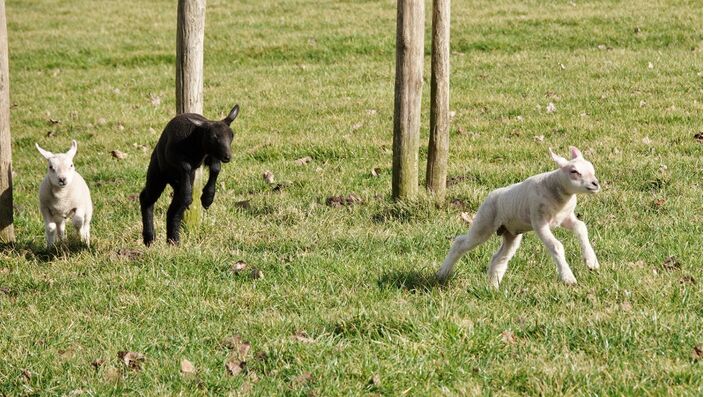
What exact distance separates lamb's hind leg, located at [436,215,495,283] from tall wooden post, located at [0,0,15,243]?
456 centimetres

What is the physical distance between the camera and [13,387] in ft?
18.4

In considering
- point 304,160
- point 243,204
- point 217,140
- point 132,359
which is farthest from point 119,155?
point 132,359

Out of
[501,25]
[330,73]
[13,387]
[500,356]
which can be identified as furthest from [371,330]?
[501,25]

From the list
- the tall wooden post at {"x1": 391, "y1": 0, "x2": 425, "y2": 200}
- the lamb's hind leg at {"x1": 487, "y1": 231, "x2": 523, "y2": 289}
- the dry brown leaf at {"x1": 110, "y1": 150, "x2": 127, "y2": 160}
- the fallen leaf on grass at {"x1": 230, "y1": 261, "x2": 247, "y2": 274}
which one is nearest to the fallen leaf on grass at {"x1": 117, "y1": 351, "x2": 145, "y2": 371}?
the fallen leaf on grass at {"x1": 230, "y1": 261, "x2": 247, "y2": 274}

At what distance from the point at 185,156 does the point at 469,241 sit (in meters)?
2.52

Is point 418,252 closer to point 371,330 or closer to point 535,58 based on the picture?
point 371,330

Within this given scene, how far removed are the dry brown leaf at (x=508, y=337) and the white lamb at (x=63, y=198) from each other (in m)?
4.65

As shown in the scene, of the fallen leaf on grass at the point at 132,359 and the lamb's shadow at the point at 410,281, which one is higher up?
the lamb's shadow at the point at 410,281

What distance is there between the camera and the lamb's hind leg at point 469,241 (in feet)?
21.2

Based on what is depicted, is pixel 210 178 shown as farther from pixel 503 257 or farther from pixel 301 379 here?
pixel 301 379

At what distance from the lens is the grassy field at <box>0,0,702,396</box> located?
5387 mm

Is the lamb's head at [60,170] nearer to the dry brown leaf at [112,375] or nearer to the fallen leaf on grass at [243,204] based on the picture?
the fallen leaf on grass at [243,204]

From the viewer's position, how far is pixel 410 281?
22.3 feet

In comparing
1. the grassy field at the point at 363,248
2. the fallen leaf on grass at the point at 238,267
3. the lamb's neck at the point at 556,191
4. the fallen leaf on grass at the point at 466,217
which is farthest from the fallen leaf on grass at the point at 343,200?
the lamb's neck at the point at 556,191
